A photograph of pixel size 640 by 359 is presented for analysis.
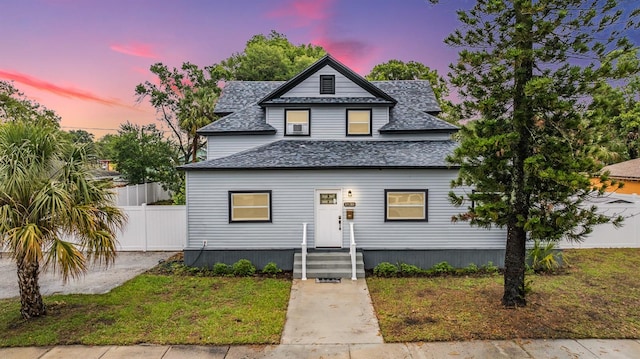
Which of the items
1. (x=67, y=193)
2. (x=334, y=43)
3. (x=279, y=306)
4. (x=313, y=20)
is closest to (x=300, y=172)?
(x=279, y=306)

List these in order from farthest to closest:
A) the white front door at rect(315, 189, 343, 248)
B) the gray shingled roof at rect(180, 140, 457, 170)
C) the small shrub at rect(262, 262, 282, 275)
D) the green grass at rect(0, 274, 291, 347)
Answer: the white front door at rect(315, 189, 343, 248)
the gray shingled roof at rect(180, 140, 457, 170)
the small shrub at rect(262, 262, 282, 275)
the green grass at rect(0, 274, 291, 347)

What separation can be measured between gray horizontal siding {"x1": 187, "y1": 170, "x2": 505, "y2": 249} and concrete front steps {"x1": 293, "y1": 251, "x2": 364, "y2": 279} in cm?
66

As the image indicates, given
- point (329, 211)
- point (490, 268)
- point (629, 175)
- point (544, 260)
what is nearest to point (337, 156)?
point (329, 211)

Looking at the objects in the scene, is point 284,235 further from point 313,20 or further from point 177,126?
point 177,126

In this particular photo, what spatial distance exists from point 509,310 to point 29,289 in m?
10.3

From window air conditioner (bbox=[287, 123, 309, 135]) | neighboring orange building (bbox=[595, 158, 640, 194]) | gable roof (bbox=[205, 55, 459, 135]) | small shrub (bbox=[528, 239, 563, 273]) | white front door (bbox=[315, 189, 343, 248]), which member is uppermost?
gable roof (bbox=[205, 55, 459, 135])

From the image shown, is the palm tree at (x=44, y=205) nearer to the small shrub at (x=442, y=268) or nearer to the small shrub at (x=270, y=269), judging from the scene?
the small shrub at (x=270, y=269)

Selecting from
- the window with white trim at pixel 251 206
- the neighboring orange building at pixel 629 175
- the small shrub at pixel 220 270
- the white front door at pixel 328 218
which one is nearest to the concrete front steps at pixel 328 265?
the white front door at pixel 328 218

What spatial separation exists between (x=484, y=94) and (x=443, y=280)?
5.59 meters

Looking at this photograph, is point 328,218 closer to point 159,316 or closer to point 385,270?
point 385,270

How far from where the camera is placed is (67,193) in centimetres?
619

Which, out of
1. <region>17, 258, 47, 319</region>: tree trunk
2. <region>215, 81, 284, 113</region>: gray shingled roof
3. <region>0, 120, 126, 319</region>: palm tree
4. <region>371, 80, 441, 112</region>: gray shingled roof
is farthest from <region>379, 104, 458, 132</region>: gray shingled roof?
<region>17, 258, 47, 319</region>: tree trunk

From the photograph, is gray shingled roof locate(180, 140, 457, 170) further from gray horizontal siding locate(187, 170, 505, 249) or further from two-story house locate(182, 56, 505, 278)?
gray horizontal siding locate(187, 170, 505, 249)

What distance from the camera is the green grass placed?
19.9 feet
